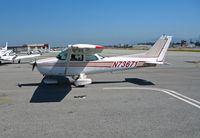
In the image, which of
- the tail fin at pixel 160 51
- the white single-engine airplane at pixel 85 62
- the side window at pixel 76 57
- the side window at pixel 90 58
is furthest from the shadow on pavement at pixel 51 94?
the tail fin at pixel 160 51

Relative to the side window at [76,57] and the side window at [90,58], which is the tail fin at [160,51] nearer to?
the side window at [90,58]

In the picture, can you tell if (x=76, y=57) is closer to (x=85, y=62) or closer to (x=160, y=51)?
(x=85, y=62)

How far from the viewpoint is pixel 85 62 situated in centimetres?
802

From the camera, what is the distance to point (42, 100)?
236 inches

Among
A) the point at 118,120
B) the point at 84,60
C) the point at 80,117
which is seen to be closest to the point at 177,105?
the point at 118,120

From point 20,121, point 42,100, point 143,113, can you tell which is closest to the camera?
point 20,121

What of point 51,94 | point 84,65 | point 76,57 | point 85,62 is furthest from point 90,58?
point 51,94

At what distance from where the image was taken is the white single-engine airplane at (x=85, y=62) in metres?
7.71

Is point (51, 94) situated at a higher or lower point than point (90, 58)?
lower

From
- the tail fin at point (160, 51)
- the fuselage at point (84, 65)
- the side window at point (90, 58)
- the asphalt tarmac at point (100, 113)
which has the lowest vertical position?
the asphalt tarmac at point (100, 113)

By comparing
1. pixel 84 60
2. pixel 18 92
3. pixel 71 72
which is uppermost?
pixel 84 60

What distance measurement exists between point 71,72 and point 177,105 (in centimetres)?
482

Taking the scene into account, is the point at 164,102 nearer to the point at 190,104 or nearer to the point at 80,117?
the point at 190,104

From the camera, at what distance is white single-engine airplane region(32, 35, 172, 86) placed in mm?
7715
